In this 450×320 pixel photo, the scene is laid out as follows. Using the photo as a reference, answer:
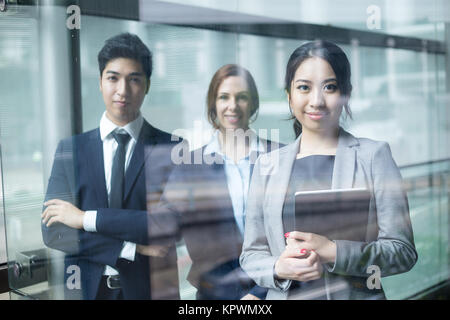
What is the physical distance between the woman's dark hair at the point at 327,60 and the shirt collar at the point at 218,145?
0.20m

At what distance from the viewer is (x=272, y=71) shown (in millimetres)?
2627

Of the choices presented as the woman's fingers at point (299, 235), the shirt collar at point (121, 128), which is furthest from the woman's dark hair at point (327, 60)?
the shirt collar at point (121, 128)

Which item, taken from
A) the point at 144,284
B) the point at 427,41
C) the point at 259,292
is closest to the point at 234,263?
the point at 259,292

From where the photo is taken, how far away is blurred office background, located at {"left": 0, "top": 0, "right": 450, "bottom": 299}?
257cm

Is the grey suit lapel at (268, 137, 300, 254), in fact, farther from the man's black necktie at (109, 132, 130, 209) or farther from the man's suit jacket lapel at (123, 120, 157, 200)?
the man's black necktie at (109, 132, 130, 209)

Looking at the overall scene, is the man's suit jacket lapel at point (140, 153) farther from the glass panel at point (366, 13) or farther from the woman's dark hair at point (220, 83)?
the glass panel at point (366, 13)

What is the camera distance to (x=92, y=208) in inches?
118

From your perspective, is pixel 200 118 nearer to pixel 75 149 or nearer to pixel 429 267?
pixel 75 149

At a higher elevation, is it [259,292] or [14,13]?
[14,13]

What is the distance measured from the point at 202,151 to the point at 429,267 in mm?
1233

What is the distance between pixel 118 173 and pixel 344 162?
1.20m

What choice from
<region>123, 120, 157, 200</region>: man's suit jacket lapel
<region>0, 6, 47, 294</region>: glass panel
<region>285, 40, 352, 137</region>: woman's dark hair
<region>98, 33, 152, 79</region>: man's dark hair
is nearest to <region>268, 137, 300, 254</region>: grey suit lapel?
<region>285, 40, 352, 137</region>: woman's dark hair

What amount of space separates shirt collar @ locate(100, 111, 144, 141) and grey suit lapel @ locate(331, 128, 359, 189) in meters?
1.03

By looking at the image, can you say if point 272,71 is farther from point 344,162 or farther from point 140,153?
point 140,153
